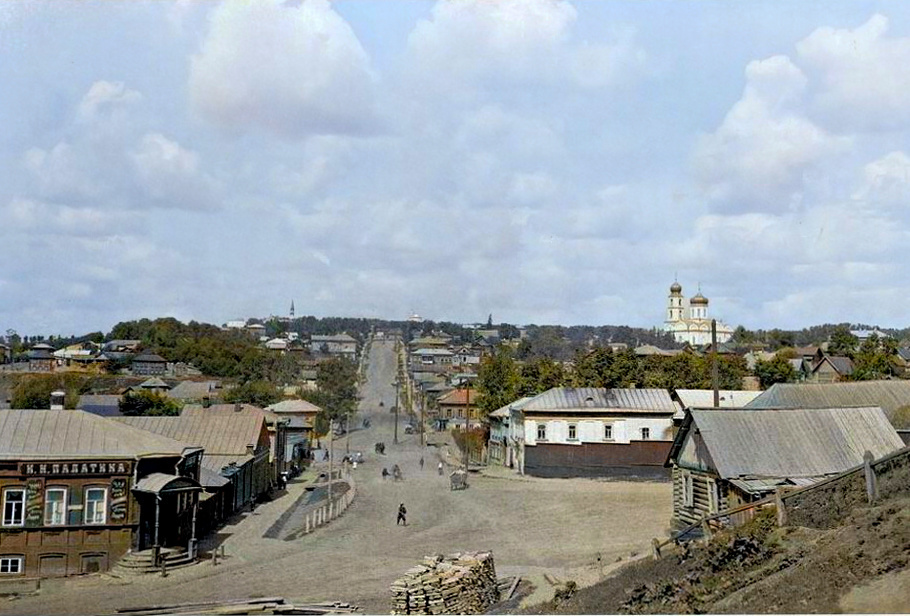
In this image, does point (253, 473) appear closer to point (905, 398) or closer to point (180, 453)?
point (180, 453)

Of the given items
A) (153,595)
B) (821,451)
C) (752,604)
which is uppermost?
(821,451)

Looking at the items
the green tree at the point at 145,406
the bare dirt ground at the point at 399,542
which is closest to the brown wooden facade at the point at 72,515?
the bare dirt ground at the point at 399,542

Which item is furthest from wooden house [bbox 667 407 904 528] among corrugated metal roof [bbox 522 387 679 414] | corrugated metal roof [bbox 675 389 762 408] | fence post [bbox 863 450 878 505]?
corrugated metal roof [bbox 675 389 762 408]

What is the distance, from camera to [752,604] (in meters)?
16.8

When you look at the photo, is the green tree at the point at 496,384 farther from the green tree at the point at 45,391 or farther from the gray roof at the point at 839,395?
the green tree at the point at 45,391

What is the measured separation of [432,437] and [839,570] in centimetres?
7977

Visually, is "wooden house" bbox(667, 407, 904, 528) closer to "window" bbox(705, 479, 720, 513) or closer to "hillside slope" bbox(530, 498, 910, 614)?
"window" bbox(705, 479, 720, 513)

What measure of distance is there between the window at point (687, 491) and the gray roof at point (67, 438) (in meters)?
17.3

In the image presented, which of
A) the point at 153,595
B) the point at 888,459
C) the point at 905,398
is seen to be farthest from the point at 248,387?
the point at 888,459

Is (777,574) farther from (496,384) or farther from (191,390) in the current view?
(191,390)

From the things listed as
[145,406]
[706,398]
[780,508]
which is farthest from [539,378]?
[780,508]

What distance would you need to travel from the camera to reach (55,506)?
28.1 m

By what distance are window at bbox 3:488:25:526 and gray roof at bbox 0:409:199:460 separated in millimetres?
1058

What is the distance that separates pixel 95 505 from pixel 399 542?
1105cm
